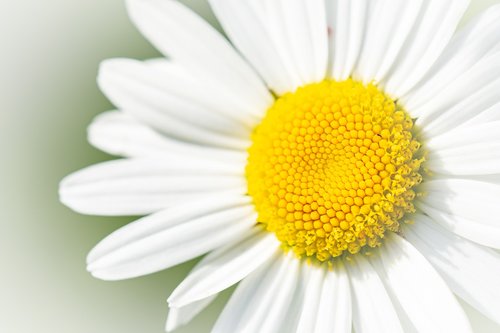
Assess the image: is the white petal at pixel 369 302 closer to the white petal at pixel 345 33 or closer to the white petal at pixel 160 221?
the white petal at pixel 160 221

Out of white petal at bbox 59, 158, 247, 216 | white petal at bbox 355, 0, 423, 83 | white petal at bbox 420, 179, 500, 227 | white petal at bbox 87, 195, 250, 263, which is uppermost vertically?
white petal at bbox 355, 0, 423, 83

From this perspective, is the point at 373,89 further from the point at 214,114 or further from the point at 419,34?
the point at 214,114

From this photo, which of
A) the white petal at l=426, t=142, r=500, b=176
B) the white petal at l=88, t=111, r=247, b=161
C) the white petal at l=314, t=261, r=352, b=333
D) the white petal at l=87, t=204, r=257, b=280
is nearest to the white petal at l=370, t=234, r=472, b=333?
the white petal at l=314, t=261, r=352, b=333

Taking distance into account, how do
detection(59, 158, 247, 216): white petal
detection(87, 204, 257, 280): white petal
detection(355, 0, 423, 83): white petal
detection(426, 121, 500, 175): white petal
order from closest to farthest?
1. detection(426, 121, 500, 175): white petal
2. detection(355, 0, 423, 83): white petal
3. detection(87, 204, 257, 280): white petal
4. detection(59, 158, 247, 216): white petal

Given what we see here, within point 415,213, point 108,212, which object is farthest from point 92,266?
point 415,213

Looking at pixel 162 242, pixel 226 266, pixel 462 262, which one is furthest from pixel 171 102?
pixel 462 262

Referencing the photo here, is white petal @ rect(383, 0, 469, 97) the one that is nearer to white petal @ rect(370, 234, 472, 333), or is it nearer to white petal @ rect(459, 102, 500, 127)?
white petal @ rect(459, 102, 500, 127)
